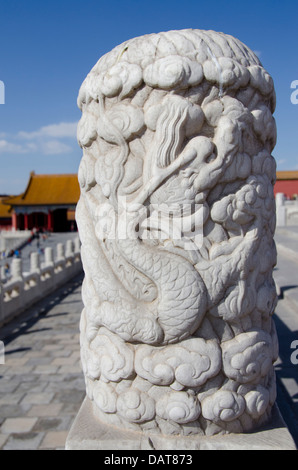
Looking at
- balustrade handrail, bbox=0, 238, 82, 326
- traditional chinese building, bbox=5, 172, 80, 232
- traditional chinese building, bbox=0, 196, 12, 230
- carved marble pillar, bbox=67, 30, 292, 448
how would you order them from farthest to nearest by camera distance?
traditional chinese building, bbox=0, 196, 12, 230 < traditional chinese building, bbox=5, 172, 80, 232 < balustrade handrail, bbox=0, 238, 82, 326 < carved marble pillar, bbox=67, 30, 292, 448

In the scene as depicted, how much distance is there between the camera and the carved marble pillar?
178 centimetres

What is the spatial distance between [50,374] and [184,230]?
2.99m

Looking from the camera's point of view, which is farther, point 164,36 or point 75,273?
point 75,273

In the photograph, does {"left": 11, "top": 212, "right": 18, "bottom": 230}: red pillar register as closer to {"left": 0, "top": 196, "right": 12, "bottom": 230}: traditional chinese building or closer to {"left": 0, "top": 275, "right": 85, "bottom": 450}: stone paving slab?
{"left": 0, "top": 196, "right": 12, "bottom": 230}: traditional chinese building

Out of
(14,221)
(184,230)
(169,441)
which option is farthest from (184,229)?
(14,221)

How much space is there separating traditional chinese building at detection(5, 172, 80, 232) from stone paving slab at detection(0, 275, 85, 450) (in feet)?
73.4

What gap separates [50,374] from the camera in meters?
4.11

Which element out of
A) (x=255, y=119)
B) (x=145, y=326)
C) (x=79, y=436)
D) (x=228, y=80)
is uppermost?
(x=228, y=80)

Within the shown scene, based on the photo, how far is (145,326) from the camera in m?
1.85

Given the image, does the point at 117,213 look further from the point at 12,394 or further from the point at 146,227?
the point at 12,394

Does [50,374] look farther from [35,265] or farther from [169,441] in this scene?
[35,265]

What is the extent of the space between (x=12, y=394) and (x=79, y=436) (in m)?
2.05

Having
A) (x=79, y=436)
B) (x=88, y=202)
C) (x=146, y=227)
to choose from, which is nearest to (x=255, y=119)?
(x=146, y=227)

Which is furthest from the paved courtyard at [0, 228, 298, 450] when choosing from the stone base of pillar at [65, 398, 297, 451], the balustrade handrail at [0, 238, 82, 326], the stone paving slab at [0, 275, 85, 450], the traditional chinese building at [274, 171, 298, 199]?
the traditional chinese building at [274, 171, 298, 199]
